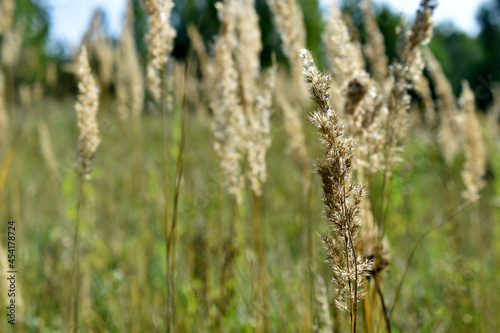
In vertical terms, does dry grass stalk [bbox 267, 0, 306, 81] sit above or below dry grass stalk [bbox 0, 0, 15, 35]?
below

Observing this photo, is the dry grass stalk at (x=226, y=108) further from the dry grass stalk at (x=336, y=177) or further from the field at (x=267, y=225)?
the dry grass stalk at (x=336, y=177)

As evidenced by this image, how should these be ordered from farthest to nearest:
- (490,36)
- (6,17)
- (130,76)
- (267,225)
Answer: (490,36) < (267,225) < (130,76) < (6,17)

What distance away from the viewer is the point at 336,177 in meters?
0.66

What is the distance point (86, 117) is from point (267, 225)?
7.51 ft

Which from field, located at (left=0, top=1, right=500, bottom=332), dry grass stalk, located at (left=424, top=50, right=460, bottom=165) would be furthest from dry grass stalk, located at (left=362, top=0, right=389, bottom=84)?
dry grass stalk, located at (left=424, top=50, right=460, bottom=165)

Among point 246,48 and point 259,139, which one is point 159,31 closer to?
point 259,139

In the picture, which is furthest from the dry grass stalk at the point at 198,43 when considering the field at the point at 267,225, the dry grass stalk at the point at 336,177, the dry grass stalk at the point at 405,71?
the dry grass stalk at the point at 336,177

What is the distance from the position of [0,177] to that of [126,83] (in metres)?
1.70

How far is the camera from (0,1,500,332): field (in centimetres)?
97

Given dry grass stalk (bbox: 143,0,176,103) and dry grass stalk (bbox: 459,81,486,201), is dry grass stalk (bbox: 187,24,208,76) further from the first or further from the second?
dry grass stalk (bbox: 459,81,486,201)

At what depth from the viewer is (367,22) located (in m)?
1.71

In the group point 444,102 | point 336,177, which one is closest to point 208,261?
point 444,102

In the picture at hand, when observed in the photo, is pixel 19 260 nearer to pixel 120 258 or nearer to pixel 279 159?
pixel 120 258

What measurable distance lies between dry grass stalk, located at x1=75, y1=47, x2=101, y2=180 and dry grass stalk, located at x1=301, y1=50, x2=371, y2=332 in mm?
557
